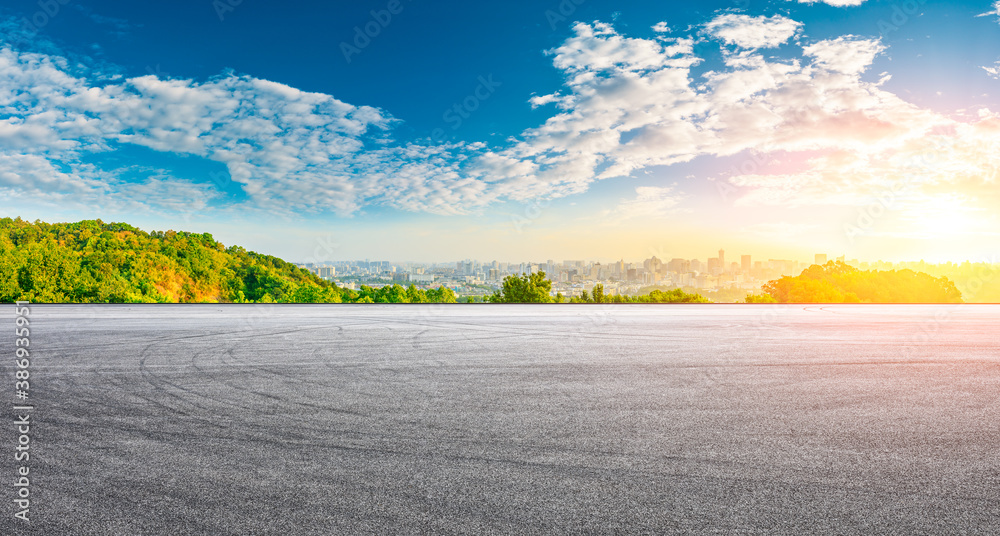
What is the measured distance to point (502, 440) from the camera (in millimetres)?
3748

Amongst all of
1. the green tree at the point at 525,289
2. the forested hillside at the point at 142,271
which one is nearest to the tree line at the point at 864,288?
the green tree at the point at 525,289

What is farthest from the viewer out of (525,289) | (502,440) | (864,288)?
(864,288)

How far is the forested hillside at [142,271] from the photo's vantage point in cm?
A: 2183

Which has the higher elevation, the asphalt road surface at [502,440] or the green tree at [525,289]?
the green tree at [525,289]

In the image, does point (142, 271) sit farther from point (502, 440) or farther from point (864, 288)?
point (864, 288)

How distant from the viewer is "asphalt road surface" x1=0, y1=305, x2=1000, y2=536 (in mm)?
2637

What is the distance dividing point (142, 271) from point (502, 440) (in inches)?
1360

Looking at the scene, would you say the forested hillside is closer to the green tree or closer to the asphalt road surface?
the green tree

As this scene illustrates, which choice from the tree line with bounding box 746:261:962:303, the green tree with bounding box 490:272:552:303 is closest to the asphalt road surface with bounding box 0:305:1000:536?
the green tree with bounding box 490:272:552:303

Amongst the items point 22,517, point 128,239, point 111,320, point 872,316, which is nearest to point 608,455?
point 22,517

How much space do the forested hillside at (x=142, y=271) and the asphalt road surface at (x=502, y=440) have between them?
1727 centimetres

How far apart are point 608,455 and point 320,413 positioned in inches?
107

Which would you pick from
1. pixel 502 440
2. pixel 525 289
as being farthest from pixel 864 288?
pixel 502 440

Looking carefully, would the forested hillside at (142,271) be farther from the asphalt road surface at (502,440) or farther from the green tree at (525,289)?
the asphalt road surface at (502,440)
